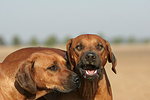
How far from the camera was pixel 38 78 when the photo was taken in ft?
16.9

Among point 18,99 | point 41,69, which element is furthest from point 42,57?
point 18,99

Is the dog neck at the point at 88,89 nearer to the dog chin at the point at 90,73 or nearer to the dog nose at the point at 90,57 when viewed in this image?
the dog chin at the point at 90,73

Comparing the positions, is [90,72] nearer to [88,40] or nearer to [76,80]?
[76,80]

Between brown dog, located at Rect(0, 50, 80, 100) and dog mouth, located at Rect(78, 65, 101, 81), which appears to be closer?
brown dog, located at Rect(0, 50, 80, 100)

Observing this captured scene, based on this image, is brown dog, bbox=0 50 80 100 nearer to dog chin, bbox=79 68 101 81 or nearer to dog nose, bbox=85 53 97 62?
dog chin, bbox=79 68 101 81

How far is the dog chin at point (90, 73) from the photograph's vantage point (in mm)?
5195

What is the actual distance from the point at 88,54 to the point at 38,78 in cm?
112

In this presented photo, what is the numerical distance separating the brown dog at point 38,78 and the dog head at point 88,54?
0.27m

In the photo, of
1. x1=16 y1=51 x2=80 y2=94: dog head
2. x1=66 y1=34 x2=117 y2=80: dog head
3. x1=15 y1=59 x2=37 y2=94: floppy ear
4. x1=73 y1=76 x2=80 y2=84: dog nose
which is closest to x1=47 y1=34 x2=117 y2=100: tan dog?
x1=66 y1=34 x2=117 y2=80: dog head

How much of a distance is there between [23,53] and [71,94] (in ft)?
5.84

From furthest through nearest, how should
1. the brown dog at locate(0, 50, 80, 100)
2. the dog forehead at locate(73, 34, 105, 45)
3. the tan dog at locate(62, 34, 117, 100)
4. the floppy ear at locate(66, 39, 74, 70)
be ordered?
the floppy ear at locate(66, 39, 74, 70) < the dog forehead at locate(73, 34, 105, 45) < the tan dog at locate(62, 34, 117, 100) < the brown dog at locate(0, 50, 80, 100)

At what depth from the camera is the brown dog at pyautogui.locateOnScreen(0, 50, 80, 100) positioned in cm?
507

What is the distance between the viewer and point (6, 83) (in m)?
5.13

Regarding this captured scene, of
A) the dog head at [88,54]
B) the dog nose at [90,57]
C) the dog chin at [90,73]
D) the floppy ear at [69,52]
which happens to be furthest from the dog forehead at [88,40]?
the dog chin at [90,73]
